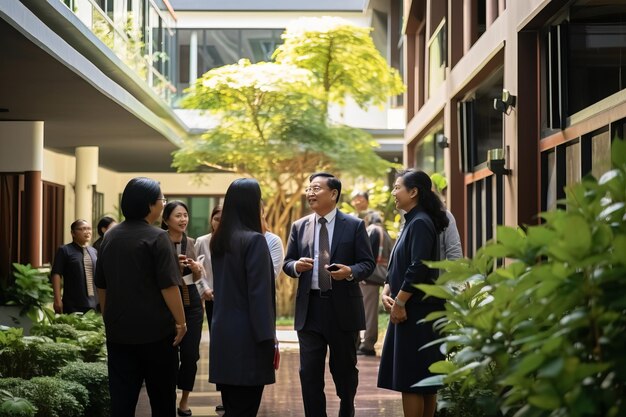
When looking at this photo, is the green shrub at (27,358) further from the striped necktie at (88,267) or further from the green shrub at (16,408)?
the striped necktie at (88,267)

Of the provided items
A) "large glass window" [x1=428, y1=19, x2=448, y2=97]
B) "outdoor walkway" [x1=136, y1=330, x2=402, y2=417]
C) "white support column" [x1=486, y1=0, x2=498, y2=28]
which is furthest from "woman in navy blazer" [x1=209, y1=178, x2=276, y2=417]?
"large glass window" [x1=428, y1=19, x2=448, y2=97]

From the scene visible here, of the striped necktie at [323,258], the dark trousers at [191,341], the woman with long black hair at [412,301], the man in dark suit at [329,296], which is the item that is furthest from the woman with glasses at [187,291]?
the woman with long black hair at [412,301]

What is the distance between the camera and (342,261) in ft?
26.2

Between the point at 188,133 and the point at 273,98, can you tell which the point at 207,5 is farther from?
the point at 273,98

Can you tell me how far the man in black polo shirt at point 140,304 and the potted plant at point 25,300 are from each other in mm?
8184

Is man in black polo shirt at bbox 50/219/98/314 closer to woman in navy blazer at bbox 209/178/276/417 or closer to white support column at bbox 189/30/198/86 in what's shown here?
woman in navy blazer at bbox 209/178/276/417

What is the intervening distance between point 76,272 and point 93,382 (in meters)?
3.49

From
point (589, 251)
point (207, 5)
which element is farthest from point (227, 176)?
point (589, 251)

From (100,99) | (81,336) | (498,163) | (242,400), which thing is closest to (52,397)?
(242,400)

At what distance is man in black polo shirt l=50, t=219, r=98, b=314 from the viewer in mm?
11812

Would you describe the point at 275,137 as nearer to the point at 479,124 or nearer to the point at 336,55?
the point at 336,55

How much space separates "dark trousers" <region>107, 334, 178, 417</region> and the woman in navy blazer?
1.05ft

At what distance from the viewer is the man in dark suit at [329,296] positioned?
777 centimetres

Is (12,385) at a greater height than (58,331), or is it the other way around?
(58,331)
